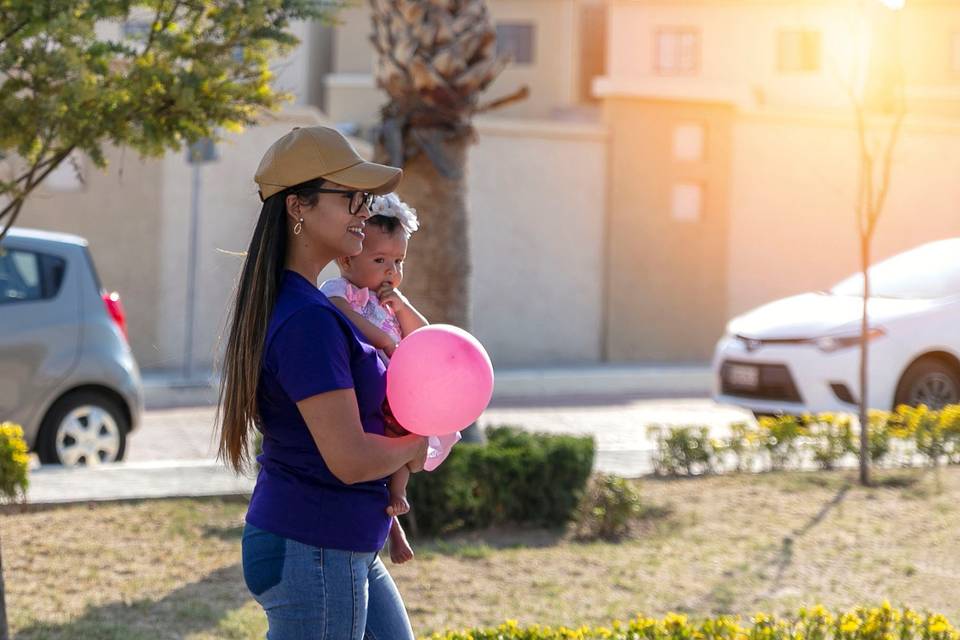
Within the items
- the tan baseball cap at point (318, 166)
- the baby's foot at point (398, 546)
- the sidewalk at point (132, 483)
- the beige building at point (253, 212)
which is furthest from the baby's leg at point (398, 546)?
the beige building at point (253, 212)

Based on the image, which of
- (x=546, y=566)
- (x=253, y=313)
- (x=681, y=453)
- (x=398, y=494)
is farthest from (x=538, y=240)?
(x=253, y=313)

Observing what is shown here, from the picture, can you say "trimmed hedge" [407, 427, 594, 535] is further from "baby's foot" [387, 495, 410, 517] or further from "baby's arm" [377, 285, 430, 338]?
"baby's foot" [387, 495, 410, 517]

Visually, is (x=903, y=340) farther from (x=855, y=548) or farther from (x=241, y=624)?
(x=241, y=624)

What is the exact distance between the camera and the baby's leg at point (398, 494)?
2812 millimetres

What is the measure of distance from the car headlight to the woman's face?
8441mm

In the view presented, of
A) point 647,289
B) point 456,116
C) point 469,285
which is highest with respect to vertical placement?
point 456,116

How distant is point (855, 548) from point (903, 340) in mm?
4200

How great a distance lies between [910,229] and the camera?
890 inches

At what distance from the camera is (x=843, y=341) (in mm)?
10766

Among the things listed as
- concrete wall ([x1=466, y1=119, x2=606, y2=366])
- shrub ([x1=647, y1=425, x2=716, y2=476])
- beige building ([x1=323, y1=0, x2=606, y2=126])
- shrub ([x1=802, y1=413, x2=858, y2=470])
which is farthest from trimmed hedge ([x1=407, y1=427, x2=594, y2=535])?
beige building ([x1=323, y1=0, x2=606, y2=126])

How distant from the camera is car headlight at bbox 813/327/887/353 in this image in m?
10.7

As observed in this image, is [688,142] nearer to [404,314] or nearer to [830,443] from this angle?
[830,443]

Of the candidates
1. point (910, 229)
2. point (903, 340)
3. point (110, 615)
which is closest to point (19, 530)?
point (110, 615)

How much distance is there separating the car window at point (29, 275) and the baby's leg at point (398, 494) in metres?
6.82
